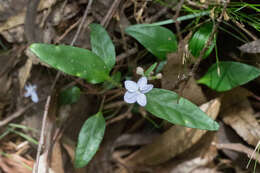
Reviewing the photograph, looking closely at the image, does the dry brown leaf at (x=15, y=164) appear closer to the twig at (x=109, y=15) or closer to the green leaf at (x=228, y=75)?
the twig at (x=109, y=15)

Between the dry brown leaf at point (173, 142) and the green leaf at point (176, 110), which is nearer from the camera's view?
the green leaf at point (176, 110)

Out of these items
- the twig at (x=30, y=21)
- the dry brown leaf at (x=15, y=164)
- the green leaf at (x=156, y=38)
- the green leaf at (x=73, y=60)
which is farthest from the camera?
the dry brown leaf at (x=15, y=164)

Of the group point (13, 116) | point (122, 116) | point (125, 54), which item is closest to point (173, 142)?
point (122, 116)

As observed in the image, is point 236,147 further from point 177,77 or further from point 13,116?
point 13,116

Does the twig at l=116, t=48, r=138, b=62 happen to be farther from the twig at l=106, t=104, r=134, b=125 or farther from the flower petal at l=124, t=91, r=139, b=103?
the flower petal at l=124, t=91, r=139, b=103

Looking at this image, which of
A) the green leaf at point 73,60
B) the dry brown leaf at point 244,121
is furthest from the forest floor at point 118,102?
the green leaf at point 73,60

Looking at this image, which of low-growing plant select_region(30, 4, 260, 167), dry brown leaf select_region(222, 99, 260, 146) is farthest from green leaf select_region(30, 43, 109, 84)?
dry brown leaf select_region(222, 99, 260, 146)
